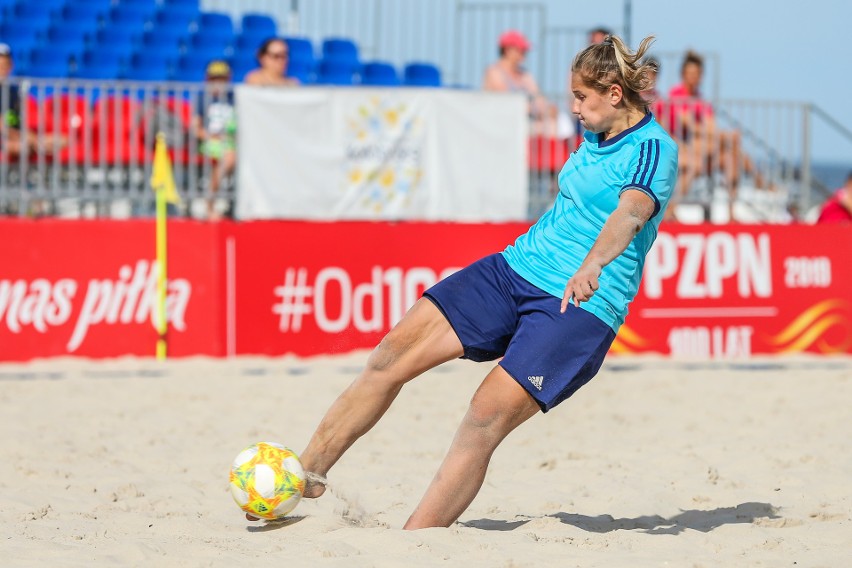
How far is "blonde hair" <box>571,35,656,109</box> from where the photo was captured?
13.0ft

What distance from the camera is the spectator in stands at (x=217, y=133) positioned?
10734mm

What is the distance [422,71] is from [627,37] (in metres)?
2.55

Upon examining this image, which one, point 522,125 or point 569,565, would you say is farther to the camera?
point 522,125

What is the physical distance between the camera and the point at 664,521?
4.79 metres

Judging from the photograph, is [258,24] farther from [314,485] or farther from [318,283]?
[314,485]

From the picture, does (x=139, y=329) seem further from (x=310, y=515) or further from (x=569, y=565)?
(x=569, y=565)

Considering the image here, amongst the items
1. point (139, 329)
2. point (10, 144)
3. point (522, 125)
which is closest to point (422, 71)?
point (522, 125)

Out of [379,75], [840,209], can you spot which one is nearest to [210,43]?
[379,75]

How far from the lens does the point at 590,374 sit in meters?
4.11

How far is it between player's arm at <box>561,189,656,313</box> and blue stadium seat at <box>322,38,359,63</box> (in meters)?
10.6

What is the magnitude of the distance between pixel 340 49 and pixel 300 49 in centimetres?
57

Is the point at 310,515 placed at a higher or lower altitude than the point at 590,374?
lower

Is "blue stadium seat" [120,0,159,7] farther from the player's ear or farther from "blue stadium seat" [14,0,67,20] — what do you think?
the player's ear

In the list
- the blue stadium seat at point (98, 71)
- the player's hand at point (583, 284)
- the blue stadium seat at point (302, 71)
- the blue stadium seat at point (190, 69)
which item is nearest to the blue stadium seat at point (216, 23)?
the blue stadium seat at point (190, 69)
